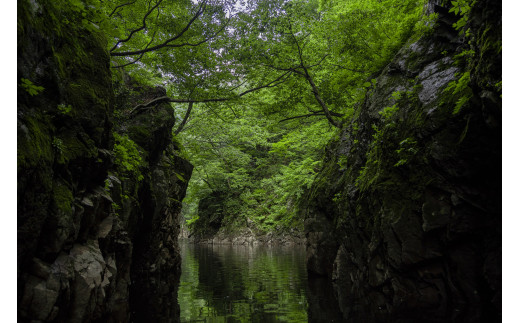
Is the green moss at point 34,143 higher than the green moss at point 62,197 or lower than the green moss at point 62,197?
higher

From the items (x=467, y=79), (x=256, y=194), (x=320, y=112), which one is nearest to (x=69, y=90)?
(x=467, y=79)

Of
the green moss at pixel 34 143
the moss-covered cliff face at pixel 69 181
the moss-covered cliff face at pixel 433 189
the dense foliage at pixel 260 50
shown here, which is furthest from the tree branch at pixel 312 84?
the green moss at pixel 34 143

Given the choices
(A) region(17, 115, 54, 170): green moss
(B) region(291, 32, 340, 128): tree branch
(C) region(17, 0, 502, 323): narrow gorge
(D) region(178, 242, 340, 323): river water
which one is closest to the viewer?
(A) region(17, 115, 54, 170): green moss

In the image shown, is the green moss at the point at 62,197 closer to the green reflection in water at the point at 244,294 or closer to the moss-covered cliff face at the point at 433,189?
the green reflection in water at the point at 244,294

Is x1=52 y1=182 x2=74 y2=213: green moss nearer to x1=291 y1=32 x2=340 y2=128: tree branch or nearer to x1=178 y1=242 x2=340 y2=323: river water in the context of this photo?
x1=178 y1=242 x2=340 y2=323: river water

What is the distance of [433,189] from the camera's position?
6.88 metres

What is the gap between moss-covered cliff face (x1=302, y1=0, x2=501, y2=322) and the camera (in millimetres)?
5684

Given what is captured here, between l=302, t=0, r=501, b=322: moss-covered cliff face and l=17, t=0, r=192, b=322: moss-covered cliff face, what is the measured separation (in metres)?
5.06

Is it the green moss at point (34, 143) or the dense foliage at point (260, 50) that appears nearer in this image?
the green moss at point (34, 143)

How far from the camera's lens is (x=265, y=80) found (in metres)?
12.9

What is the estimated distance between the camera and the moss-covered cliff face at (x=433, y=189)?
18.6 feet

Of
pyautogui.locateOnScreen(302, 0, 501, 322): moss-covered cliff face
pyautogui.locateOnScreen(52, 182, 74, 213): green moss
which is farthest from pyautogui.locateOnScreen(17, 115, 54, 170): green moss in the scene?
pyautogui.locateOnScreen(302, 0, 501, 322): moss-covered cliff face

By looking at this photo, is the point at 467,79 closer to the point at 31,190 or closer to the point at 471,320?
the point at 471,320

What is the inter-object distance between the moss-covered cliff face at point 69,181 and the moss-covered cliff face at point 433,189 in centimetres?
506
